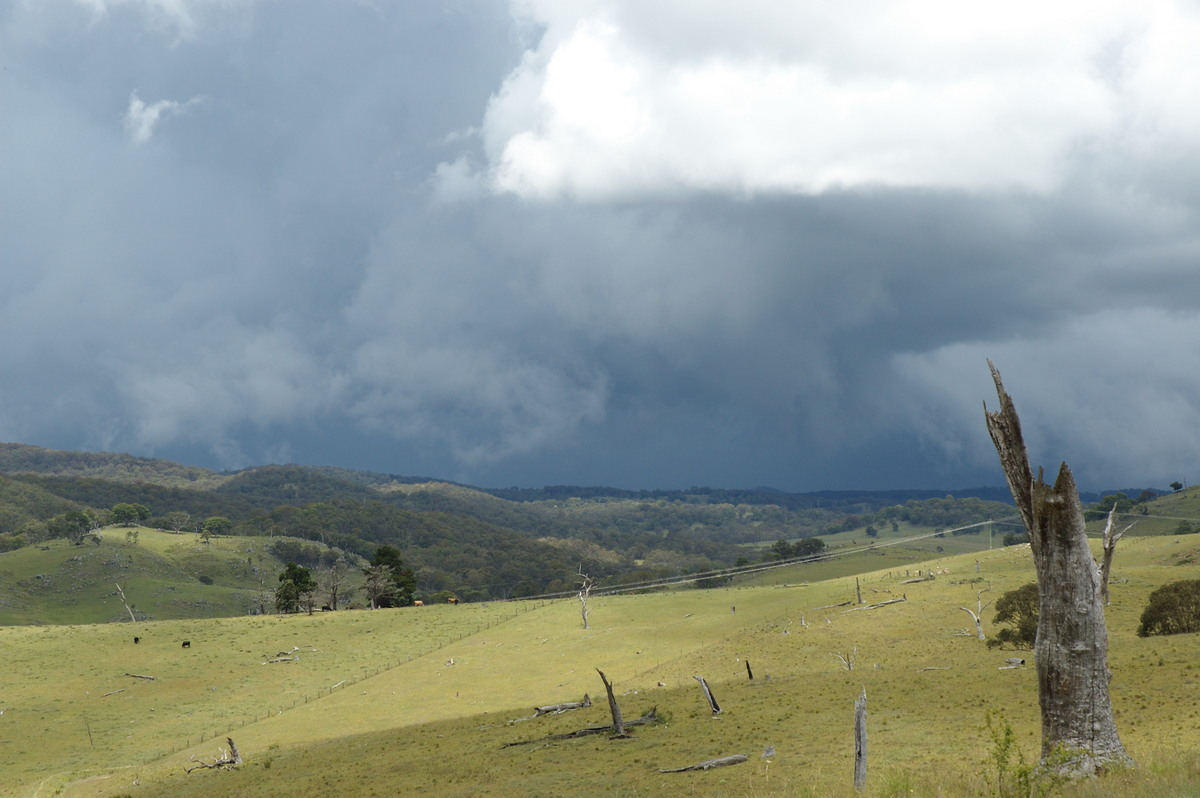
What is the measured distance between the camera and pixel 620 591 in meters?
187

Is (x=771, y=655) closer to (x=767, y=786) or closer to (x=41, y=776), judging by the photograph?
(x=767, y=786)

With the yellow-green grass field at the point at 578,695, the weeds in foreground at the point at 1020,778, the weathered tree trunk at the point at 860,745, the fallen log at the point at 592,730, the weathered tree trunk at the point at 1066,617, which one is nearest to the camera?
the weeds in foreground at the point at 1020,778

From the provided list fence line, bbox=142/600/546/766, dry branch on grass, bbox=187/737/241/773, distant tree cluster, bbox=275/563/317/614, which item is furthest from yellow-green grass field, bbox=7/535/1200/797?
distant tree cluster, bbox=275/563/317/614

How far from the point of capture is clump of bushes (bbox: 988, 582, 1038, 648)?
55.0 m

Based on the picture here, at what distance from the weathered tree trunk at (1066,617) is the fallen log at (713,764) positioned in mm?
16036

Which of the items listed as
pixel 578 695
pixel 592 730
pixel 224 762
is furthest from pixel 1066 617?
pixel 578 695

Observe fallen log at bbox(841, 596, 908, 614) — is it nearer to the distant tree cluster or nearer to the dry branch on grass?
the dry branch on grass

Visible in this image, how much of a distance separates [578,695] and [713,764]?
3369 cm

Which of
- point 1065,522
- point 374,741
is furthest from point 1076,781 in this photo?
point 374,741

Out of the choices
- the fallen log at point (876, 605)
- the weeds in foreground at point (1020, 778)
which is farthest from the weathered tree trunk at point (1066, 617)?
the fallen log at point (876, 605)

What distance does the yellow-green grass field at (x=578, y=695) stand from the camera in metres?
31.5

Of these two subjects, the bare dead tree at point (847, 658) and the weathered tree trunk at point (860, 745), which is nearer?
the weathered tree trunk at point (860, 745)

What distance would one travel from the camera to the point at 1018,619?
5931 cm

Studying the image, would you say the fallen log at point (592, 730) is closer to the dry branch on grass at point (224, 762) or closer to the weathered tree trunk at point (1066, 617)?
the dry branch on grass at point (224, 762)
